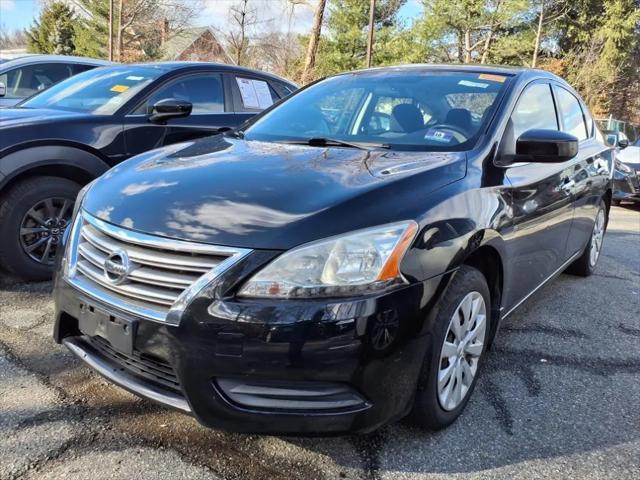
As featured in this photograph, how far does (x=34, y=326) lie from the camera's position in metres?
3.30

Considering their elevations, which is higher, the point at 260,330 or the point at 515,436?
the point at 260,330

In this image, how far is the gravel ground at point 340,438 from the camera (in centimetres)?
213

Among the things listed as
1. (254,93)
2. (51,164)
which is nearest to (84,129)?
(51,164)

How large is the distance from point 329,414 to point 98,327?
942 millimetres

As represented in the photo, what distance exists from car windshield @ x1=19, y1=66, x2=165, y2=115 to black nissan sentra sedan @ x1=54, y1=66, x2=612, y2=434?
1927 mm

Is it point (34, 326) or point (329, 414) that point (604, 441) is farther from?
point (34, 326)

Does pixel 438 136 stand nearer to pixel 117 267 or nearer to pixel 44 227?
pixel 117 267

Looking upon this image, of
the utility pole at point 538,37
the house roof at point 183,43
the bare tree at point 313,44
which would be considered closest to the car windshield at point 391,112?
the bare tree at point 313,44

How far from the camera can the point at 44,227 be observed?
155 inches

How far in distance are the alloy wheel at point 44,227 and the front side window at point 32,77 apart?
13.7ft

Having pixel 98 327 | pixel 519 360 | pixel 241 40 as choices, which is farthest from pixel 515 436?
pixel 241 40

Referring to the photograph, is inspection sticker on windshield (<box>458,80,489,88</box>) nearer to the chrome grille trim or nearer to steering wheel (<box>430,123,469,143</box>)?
steering wheel (<box>430,123,469,143</box>)

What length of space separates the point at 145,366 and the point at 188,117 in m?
3.12

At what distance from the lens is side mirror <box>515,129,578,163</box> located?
2.74 meters
